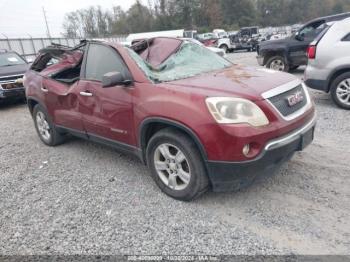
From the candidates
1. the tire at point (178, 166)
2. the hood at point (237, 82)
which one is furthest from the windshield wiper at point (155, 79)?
the tire at point (178, 166)

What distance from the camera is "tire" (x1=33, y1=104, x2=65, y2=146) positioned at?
522 centimetres

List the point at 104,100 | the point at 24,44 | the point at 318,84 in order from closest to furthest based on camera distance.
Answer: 1. the point at 104,100
2. the point at 318,84
3. the point at 24,44

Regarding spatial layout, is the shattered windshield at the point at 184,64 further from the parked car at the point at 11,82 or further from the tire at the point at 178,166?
the parked car at the point at 11,82

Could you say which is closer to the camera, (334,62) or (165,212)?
(165,212)

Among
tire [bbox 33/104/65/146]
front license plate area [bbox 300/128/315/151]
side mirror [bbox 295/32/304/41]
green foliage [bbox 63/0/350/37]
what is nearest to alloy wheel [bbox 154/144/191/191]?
front license plate area [bbox 300/128/315/151]

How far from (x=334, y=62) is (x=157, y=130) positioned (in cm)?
417

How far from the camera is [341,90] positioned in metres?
5.91

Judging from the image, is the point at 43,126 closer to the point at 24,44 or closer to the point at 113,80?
the point at 113,80

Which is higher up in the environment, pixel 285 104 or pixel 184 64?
Result: pixel 184 64

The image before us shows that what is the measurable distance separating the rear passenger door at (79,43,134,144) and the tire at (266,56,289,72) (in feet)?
24.6

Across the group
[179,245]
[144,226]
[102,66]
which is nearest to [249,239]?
[179,245]

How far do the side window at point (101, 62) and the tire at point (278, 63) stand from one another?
7.51 meters

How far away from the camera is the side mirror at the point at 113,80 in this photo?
3.33m

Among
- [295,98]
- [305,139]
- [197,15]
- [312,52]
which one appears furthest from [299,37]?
[197,15]
